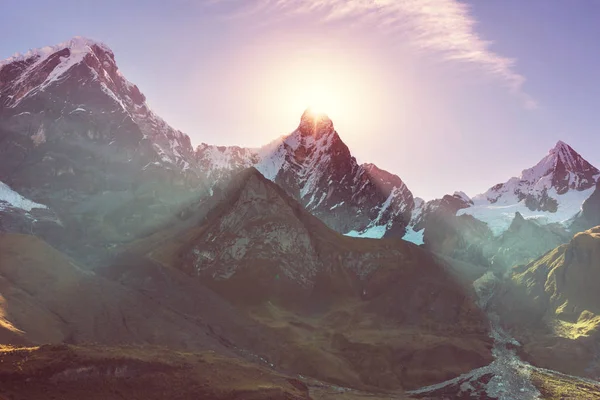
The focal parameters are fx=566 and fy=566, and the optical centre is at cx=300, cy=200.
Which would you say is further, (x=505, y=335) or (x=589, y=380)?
(x=505, y=335)

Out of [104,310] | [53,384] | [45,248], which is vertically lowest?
[53,384]

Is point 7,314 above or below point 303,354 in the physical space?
below

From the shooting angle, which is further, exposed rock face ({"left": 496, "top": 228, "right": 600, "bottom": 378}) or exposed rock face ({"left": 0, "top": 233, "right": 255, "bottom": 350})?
exposed rock face ({"left": 496, "top": 228, "right": 600, "bottom": 378})

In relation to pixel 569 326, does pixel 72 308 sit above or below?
below

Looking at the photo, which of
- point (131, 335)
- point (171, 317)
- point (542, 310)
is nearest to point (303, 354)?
point (171, 317)

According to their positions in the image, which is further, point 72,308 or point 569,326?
point 569,326

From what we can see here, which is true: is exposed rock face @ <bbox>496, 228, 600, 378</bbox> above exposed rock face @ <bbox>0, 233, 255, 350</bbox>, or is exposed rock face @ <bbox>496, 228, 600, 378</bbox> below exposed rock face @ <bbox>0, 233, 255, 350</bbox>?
above

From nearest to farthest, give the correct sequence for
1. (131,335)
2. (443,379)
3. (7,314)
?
(7,314), (131,335), (443,379)

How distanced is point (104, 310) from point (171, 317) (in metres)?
17.5

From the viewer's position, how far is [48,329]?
355 feet

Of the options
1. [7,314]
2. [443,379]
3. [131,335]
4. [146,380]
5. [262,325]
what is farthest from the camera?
[262,325]

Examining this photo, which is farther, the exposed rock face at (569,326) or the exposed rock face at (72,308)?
the exposed rock face at (569,326)

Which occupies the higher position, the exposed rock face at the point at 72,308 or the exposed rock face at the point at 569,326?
the exposed rock face at the point at 569,326

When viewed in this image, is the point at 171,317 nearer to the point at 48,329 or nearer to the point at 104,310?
the point at 104,310
